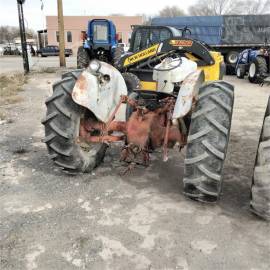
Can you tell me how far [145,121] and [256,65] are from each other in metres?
11.9

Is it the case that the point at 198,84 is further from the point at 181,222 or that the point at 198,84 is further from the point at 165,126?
the point at 181,222

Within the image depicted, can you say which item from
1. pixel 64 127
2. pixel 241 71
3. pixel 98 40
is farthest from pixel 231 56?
pixel 64 127

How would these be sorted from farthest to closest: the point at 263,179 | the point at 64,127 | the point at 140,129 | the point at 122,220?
the point at 140,129
the point at 64,127
the point at 122,220
the point at 263,179

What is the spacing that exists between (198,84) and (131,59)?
417cm

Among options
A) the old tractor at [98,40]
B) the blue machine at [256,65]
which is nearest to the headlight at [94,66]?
the blue machine at [256,65]

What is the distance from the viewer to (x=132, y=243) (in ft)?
10.5

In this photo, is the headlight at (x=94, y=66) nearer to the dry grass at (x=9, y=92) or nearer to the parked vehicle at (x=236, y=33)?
the dry grass at (x=9, y=92)

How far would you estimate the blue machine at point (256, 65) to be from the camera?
1494 cm

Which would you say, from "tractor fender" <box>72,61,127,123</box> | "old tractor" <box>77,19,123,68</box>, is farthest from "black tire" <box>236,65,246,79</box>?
"tractor fender" <box>72,61,127,123</box>

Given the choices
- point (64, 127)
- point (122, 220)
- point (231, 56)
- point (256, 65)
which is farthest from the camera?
point (231, 56)

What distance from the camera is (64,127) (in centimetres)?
431

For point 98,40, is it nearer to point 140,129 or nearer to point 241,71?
point 241,71

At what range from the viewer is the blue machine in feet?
49.0

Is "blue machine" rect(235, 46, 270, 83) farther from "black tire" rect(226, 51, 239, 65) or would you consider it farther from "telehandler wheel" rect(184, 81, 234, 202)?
"telehandler wheel" rect(184, 81, 234, 202)
